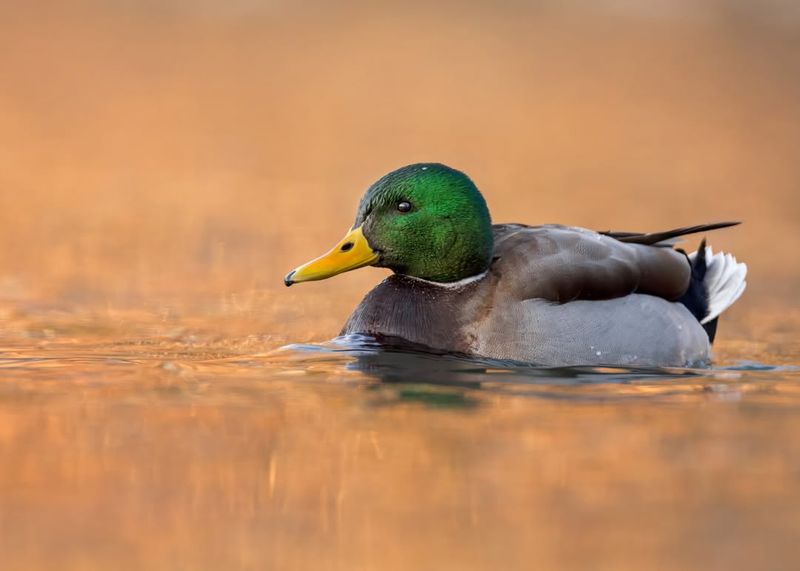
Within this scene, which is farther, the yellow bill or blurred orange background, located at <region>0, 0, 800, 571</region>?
the yellow bill

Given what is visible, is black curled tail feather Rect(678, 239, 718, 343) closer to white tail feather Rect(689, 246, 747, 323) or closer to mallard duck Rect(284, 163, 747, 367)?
white tail feather Rect(689, 246, 747, 323)

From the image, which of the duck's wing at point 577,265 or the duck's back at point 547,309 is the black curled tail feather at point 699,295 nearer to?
the duck's wing at point 577,265

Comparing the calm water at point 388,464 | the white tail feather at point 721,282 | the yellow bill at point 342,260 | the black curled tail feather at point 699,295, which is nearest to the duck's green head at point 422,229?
the yellow bill at point 342,260

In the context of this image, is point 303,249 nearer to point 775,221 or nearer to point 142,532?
point 775,221

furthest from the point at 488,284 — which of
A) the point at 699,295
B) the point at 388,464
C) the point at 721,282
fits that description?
the point at 388,464

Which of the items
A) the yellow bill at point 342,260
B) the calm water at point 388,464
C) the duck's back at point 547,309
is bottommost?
the calm water at point 388,464

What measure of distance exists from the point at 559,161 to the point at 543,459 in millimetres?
10431

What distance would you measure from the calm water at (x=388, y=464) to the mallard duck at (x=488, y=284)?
170 millimetres

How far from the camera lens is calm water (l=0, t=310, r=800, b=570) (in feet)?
13.3

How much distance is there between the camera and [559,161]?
15.1 meters

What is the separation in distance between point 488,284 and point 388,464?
2146 mm

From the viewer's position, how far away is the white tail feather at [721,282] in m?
7.73

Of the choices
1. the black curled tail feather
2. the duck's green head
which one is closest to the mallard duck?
the duck's green head

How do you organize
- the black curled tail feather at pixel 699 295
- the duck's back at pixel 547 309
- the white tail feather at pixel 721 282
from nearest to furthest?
the duck's back at pixel 547 309 < the black curled tail feather at pixel 699 295 < the white tail feather at pixel 721 282
